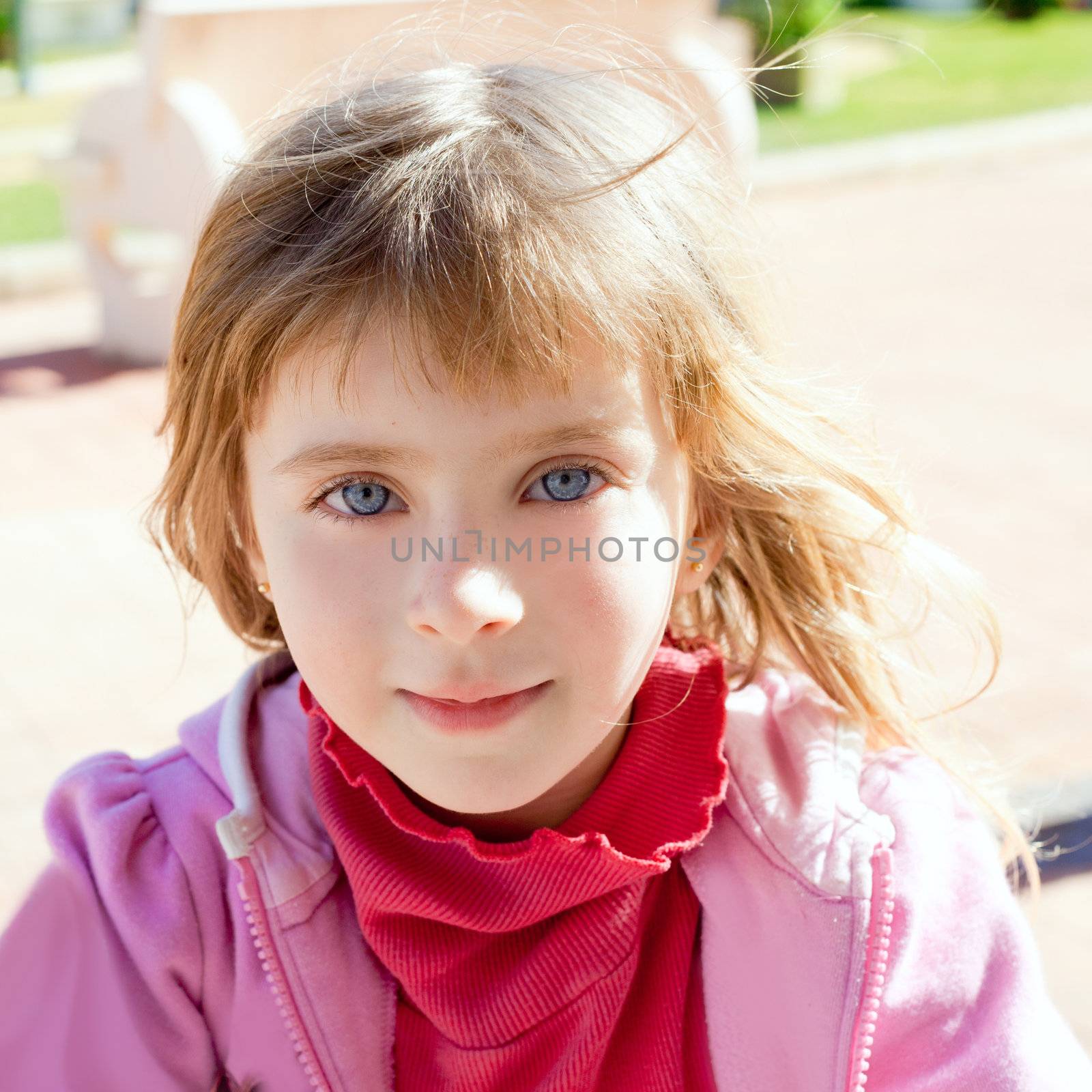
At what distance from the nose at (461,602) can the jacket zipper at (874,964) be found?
0.53m

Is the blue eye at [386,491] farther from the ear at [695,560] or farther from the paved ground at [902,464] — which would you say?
the paved ground at [902,464]

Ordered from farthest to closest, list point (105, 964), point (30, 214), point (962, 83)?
1. point (962, 83)
2. point (30, 214)
3. point (105, 964)

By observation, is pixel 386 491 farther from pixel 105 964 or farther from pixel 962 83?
pixel 962 83

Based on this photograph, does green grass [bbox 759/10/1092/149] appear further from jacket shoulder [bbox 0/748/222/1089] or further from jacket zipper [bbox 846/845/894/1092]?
jacket shoulder [bbox 0/748/222/1089]

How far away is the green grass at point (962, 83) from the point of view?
11312 mm

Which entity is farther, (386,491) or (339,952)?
(339,952)

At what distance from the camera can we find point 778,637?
1926 mm

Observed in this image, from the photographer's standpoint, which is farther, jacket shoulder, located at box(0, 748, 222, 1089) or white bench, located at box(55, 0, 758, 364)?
white bench, located at box(55, 0, 758, 364)

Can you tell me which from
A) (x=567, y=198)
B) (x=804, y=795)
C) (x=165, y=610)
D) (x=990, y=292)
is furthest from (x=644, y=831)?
(x=990, y=292)

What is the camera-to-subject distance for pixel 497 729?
1.48 m

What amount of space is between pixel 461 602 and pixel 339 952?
0.48 metres

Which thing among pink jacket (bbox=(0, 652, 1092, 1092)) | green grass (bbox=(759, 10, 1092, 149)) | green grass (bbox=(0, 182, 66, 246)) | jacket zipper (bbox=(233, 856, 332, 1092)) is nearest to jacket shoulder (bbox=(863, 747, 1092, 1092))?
pink jacket (bbox=(0, 652, 1092, 1092))

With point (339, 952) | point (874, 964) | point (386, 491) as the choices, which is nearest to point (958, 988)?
point (874, 964)

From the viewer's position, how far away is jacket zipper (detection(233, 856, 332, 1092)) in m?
1.58
